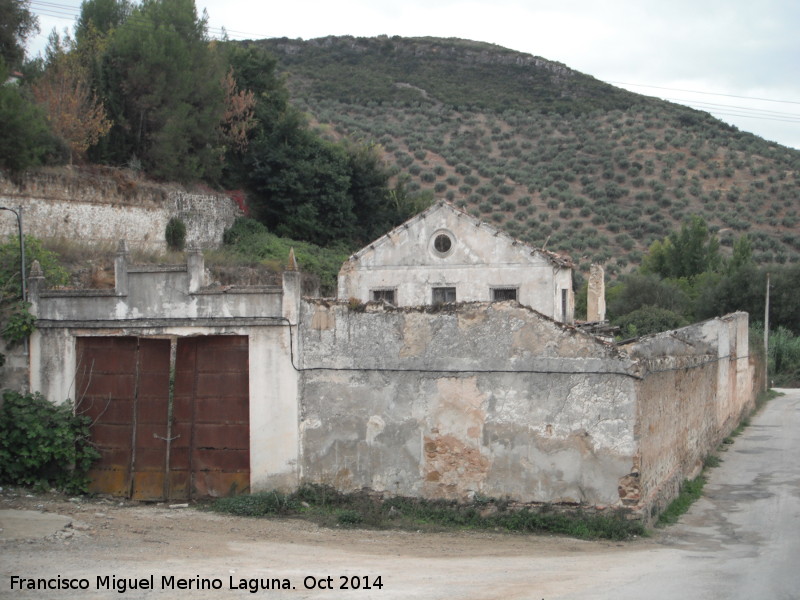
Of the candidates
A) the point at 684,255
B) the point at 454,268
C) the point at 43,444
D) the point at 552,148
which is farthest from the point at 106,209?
the point at 552,148

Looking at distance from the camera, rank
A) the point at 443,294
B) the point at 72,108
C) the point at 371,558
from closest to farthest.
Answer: the point at 371,558 → the point at 443,294 → the point at 72,108

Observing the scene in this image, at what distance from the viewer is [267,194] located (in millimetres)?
39938

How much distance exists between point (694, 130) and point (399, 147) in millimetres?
26136

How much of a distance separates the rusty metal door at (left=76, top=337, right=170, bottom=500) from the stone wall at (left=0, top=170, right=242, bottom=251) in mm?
12504

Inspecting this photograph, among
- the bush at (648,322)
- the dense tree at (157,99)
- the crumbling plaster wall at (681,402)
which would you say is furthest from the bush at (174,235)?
the crumbling plaster wall at (681,402)

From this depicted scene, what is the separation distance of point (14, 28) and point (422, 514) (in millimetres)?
26481

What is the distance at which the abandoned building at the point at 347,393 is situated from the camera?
42.0 feet

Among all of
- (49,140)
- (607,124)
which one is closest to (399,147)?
(607,124)

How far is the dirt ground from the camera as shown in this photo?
932 cm

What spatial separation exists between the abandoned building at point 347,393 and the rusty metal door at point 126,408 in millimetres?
24

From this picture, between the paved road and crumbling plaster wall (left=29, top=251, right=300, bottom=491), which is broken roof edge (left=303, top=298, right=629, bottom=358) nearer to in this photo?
crumbling plaster wall (left=29, top=251, right=300, bottom=491)

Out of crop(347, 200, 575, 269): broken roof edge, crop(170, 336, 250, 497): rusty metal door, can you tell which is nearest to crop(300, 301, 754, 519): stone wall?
crop(170, 336, 250, 497): rusty metal door

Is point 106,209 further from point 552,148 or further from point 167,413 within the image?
point 552,148

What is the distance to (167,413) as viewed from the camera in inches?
576
